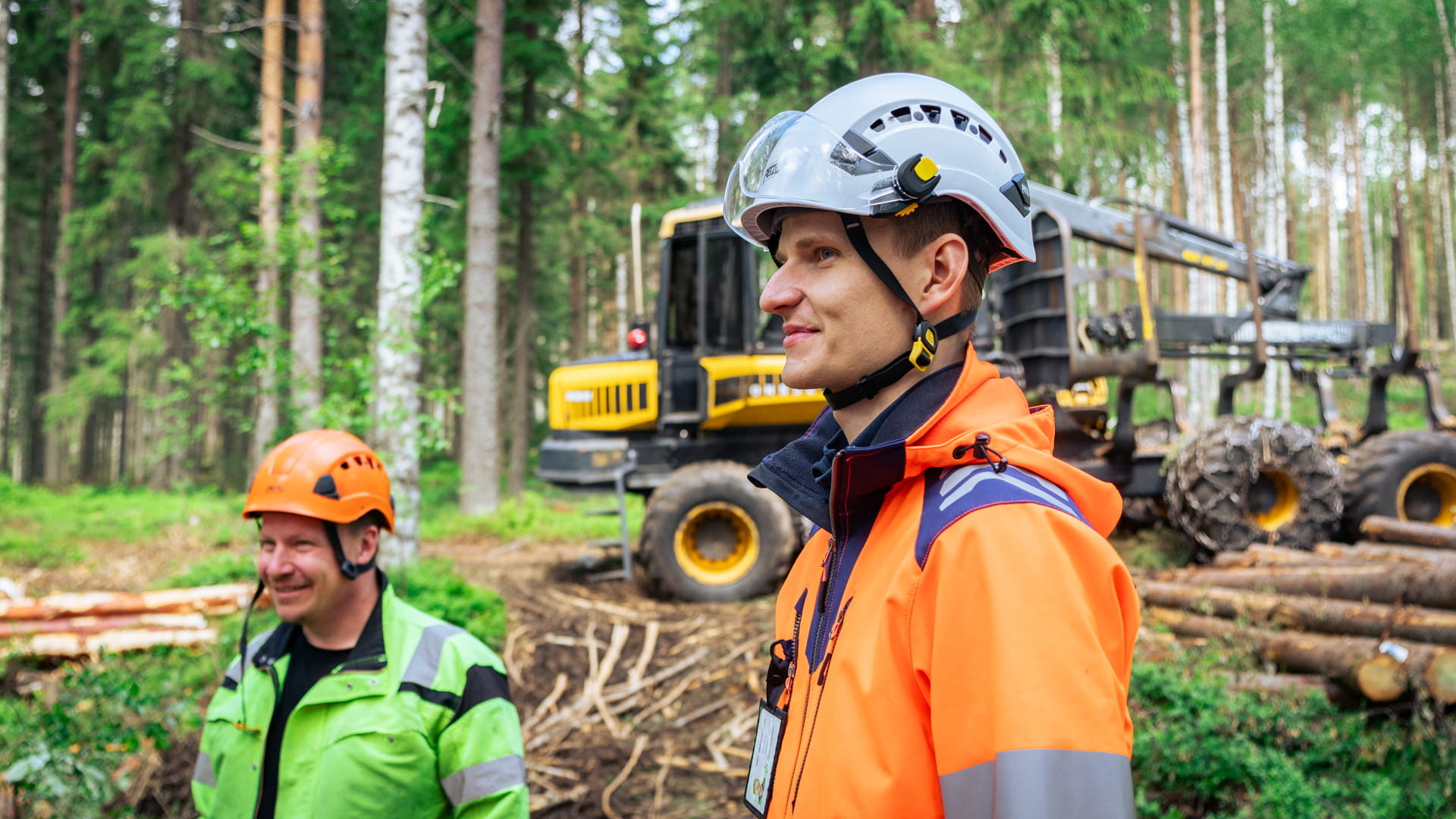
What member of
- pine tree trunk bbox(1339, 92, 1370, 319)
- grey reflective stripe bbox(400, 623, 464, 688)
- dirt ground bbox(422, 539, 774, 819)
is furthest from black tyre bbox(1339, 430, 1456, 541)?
pine tree trunk bbox(1339, 92, 1370, 319)

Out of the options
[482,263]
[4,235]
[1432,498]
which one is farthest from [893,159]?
[4,235]

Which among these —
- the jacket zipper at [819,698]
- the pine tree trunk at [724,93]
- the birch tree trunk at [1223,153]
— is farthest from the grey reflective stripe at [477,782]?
the birch tree trunk at [1223,153]

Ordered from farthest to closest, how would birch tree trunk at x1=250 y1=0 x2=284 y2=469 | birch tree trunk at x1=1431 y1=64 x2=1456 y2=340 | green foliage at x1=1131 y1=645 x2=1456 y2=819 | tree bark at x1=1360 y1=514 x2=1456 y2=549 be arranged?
birch tree trunk at x1=1431 y1=64 x2=1456 y2=340 → tree bark at x1=1360 y1=514 x2=1456 y2=549 → birch tree trunk at x1=250 y1=0 x2=284 y2=469 → green foliage at x1=1131 y1=645 x2=1456 y2=819

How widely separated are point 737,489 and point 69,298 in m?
23.4

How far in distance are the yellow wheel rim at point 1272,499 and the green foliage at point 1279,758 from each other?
3.69m

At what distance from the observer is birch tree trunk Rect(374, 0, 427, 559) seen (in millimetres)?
7336

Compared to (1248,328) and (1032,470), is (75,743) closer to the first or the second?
→ (1032,470)

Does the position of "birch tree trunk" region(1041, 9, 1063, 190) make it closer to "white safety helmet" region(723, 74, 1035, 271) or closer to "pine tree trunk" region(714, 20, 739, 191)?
"pine tree trunk" region(714, 20, 739, 191)

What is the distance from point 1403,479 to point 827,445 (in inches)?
372

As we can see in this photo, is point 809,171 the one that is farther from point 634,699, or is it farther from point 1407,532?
point 1407,532

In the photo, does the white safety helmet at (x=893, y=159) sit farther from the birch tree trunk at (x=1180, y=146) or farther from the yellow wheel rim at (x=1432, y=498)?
the birch tree trunk at (x=1180, y=146)

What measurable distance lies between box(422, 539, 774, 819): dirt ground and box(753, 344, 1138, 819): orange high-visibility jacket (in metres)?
4.28

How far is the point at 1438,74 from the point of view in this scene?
3173cm

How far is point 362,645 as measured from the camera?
2.90 meters
